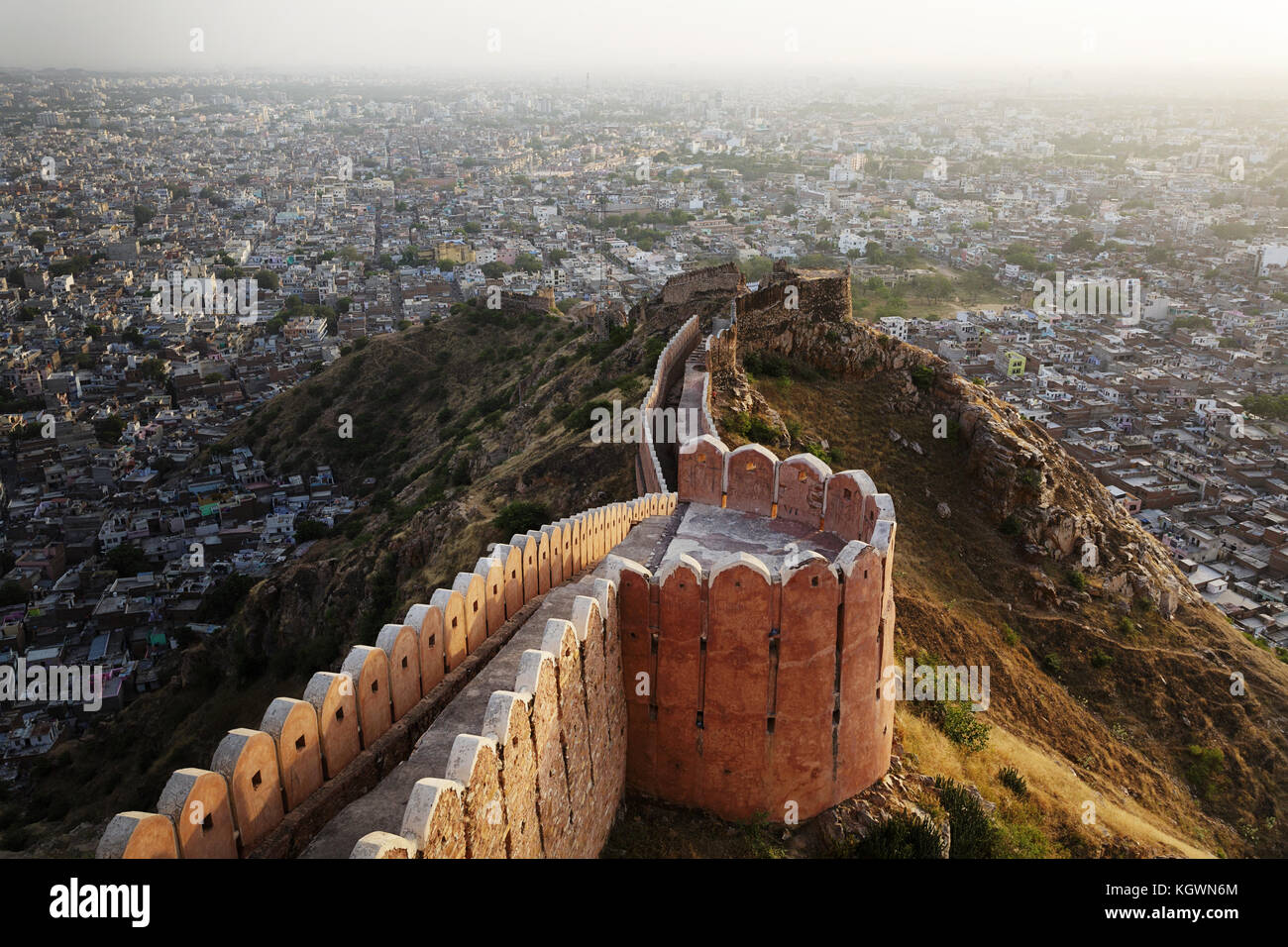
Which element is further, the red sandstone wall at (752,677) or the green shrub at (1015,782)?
the green shrub at (1015,782)

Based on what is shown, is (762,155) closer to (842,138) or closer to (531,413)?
(842,138)

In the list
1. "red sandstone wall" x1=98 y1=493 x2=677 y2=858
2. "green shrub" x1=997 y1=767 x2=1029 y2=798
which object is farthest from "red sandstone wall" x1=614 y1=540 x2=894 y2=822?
"green shrub" x1=997 y1=767 x2=1029 y2=798

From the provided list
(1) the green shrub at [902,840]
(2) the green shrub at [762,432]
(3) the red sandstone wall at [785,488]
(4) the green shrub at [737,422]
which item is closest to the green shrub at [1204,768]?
(2) the green shrub at [762,432]

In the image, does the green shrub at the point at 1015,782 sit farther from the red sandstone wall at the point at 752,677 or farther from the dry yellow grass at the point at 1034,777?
the red sandstone wall at the point at 752,677

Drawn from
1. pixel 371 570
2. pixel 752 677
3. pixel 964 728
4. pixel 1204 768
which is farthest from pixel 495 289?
pixel 752 677

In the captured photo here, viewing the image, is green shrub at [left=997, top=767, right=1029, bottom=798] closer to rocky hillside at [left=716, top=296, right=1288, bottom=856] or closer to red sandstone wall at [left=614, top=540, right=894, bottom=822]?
rocky hillside at [left=716, top=296, right=1288, bottom=856]

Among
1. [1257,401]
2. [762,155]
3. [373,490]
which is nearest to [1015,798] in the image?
[373,490]

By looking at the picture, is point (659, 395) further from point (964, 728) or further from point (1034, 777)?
point (1034, 777)
